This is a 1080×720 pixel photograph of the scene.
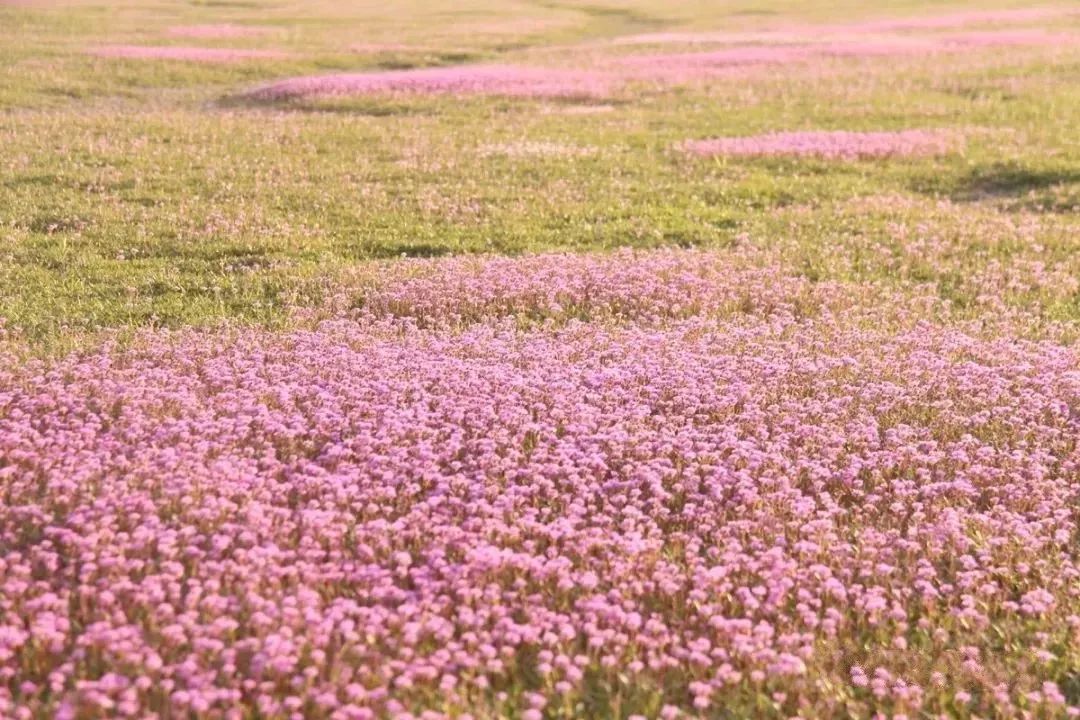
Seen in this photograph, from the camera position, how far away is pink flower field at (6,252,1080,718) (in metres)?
6.29

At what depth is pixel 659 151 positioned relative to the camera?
2511cm

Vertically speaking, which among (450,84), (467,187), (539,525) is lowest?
(539,525)

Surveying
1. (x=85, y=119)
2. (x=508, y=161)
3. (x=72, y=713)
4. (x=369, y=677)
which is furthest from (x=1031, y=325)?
(x=85, y=119)

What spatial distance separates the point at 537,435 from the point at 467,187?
1196cm

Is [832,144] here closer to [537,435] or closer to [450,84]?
[450,84]

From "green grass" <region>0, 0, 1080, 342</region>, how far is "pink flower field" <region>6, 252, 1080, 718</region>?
127 inches

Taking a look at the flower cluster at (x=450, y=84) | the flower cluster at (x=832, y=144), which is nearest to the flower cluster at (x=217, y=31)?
the flower cluster at (x=450, y=84)

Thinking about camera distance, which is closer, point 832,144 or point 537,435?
point 537,435

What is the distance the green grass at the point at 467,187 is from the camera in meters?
15.1

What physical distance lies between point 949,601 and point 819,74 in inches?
1380

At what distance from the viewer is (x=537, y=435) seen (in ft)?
30.5

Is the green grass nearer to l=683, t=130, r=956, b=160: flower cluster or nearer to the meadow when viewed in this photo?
the meadow

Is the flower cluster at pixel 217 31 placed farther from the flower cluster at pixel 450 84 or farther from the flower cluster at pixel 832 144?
the flower cluster at pixel 832 144

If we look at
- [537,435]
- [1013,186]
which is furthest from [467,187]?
[537,435]
